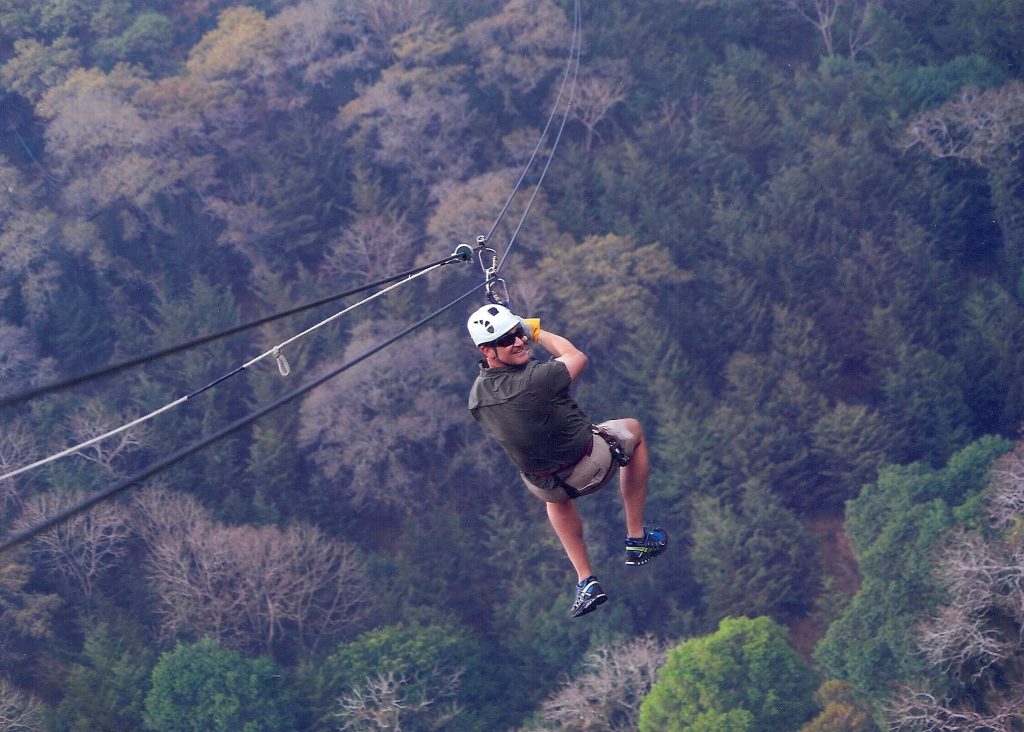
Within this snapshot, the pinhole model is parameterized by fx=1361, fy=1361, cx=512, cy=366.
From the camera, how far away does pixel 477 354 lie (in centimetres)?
3388

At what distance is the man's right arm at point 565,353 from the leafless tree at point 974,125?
3296 centimetres

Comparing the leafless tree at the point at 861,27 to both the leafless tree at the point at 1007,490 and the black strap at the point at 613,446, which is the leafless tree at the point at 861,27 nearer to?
the leafless tree at the point at 1007,490

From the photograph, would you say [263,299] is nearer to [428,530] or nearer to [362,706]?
[428,530]

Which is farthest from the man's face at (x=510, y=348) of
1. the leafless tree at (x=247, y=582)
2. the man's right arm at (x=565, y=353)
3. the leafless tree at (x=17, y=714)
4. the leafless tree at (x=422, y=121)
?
the leafless tree at (x=422, y=121)

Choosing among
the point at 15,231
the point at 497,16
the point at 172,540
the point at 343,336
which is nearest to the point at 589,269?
the point at 343,336

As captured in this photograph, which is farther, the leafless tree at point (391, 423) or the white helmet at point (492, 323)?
the leafless tree at point (391, 423)

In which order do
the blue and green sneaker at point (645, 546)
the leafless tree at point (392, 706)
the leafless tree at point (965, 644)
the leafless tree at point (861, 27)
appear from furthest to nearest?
the leafless tree at point (861, 27)
the leafless tree at point (392, 706)
the leafless tree at point (965, 644)
the blue and green sneaker at point (645, 546)

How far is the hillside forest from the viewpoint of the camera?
91.8 feet

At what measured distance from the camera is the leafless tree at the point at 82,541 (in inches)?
1235

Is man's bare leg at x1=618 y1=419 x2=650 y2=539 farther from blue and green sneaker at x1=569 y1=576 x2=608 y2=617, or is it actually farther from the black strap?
blue and green sneaker at x1=569 y1=576 x2=608 y2=617

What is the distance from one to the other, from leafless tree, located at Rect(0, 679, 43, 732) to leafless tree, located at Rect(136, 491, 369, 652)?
331cm

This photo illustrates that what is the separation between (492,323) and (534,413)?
59 centimetres

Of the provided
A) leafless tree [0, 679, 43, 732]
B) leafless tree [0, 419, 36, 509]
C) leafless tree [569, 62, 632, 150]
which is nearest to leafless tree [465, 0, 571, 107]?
leafless tree [569, 62, 632, 150]

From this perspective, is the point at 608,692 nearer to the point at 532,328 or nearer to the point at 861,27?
the point at 532,328
